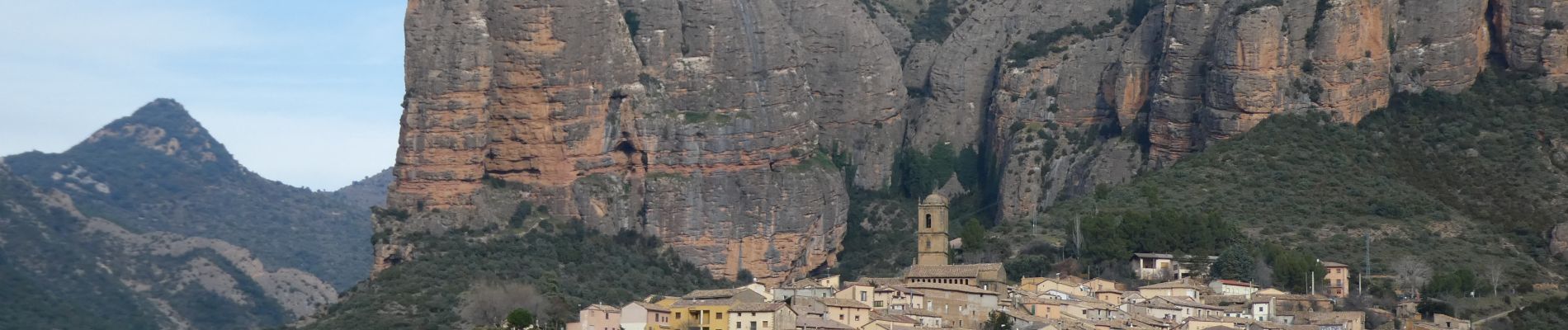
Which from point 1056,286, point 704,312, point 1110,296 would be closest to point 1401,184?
point 1110,296

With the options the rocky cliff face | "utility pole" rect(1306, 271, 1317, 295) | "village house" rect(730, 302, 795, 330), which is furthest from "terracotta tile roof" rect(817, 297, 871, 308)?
the rocky cliff face

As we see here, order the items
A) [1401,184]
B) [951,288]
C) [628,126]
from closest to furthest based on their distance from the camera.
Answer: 1. [951,288]
2. [1401,184]
3. [628,126]

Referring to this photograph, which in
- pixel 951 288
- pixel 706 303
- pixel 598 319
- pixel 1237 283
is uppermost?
pixel 1237 283

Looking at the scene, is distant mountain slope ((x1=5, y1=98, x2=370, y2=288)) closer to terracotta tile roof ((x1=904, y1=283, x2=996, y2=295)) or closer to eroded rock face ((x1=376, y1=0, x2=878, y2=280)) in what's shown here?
eroded rock face ((x1=376, y1=0, x2=878, y2=280))

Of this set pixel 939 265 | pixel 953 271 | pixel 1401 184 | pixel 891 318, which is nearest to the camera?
pixel 891 318

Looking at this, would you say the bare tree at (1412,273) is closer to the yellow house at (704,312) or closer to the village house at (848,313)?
the village house at (848,313)

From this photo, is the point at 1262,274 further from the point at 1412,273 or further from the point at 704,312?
the point at 704,312
